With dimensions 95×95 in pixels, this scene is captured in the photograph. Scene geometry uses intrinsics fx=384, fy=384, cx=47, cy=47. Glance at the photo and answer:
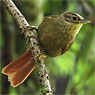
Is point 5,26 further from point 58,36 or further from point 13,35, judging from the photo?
→ point 58,36

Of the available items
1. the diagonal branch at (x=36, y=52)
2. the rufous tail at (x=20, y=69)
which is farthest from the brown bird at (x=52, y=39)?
the diagonal branch at (x=36, y=52)

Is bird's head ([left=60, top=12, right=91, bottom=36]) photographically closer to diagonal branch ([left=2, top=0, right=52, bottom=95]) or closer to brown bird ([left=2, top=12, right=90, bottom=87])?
brown bird ([left=2, top=12, right=90, bottom=87])

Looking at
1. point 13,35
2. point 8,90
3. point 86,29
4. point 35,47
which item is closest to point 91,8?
point 86,29

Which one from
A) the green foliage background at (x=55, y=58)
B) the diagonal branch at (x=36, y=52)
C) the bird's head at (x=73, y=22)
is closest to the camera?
the diagonal branch at (x=36, y=52)

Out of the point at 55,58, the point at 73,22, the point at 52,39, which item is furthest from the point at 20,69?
the point at 55,58

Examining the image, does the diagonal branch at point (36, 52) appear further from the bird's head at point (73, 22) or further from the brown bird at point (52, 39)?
the bird's head at point (73, 22)

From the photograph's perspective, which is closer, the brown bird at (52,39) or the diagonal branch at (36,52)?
the diagonal branch at (36,52)

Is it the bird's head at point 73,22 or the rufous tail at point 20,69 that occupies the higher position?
the bird's head at point 73,22

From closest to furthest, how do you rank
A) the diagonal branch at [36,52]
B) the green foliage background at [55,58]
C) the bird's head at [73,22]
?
the diagonal branch at [36,52]
the bird's head at [73,22]
the green foliage background at [55,58]
